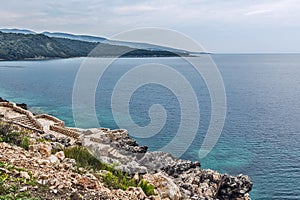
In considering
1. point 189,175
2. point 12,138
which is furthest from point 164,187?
point 189,175

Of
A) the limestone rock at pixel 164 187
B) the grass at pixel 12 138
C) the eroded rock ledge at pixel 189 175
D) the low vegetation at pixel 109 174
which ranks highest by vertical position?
the grass at pixel 12 138

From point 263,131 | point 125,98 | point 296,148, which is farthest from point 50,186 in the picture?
point 125,98

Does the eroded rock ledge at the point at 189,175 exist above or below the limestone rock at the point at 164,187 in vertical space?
below

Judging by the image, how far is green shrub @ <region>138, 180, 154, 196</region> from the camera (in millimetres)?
9469

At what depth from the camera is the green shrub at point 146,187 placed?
9469mm

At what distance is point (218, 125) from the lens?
41.4m

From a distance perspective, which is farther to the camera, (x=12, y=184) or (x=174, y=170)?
(x=174, y=170)

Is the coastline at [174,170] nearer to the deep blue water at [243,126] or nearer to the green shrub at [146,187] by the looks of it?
the green shrub at [146,187]

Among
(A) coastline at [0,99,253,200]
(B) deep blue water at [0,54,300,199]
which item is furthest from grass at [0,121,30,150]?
(B) deep blue water at [0,54,300,199]

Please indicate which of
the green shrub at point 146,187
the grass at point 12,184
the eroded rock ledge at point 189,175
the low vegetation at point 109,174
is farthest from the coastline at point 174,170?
the grass at point 12,184

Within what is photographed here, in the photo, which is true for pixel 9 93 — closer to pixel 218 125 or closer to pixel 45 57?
pixel 218 125

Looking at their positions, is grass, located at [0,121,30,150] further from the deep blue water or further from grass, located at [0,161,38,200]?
the deep blue water

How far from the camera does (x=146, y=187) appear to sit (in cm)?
965

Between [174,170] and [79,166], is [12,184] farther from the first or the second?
[174,170]
